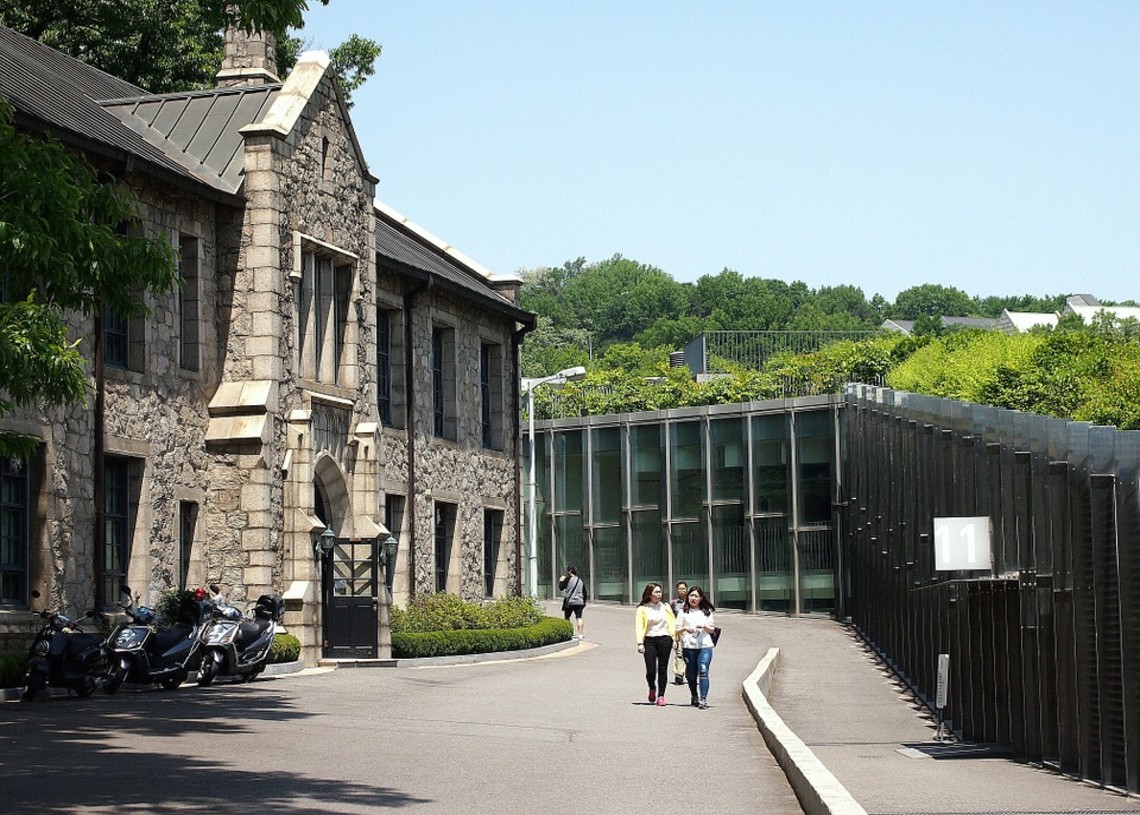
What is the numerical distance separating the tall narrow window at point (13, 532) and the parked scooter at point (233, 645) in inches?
99.6

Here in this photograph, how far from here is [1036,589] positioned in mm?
15641

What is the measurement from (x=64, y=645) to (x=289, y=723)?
4383 millimetres

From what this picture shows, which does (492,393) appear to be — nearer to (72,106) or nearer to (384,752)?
(72,106)

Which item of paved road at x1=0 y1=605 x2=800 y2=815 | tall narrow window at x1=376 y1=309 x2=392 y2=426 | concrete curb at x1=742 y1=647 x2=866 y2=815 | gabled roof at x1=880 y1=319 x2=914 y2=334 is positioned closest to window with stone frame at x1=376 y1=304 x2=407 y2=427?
tall narrow window at x1=376 y1=309 x2=392 y2=426

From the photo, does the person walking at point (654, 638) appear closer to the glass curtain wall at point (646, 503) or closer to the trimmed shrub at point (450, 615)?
the trimmed shrub at point (450, 615)

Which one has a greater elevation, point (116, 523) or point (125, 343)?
point (125, 343)

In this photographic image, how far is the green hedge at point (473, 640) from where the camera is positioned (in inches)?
1216

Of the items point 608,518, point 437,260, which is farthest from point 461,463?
point 608,518

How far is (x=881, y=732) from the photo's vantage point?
1983 cm

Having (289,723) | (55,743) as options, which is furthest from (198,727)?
(55,743)

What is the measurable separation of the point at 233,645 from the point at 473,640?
8919 millimetres

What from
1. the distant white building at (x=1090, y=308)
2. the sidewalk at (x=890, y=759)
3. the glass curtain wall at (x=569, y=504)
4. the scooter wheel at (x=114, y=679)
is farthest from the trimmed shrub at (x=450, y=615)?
the distant white building at (x=1090, y=308)

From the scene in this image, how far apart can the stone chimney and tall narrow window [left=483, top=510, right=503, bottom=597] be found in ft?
38.1

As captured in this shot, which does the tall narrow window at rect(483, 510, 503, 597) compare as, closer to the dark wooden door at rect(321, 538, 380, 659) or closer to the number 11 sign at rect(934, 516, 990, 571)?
the dark wooden door at rect(321, 538, 380, 659)
